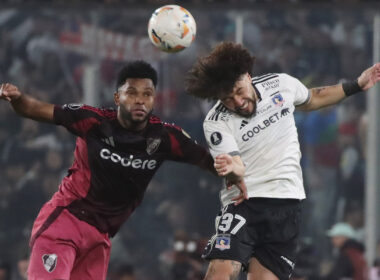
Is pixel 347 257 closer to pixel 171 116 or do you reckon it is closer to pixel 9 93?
pixel 171 116

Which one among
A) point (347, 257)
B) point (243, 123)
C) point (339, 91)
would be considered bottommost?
point (347, 257)

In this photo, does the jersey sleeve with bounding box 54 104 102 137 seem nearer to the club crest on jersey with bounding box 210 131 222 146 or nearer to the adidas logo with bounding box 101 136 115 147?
the adidas logo with bounding box 101 136 115 147

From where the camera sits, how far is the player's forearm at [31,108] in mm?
7027

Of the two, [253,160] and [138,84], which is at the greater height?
[138,84]

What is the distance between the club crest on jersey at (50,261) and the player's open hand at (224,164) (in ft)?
4.51

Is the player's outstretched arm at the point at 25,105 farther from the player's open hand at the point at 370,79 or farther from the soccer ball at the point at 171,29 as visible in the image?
the player's open hand at the point at 370,79

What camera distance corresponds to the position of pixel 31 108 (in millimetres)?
7059

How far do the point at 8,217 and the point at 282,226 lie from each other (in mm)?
6340

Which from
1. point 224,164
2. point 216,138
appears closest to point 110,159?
point 216,138

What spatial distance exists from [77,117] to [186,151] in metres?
0.84

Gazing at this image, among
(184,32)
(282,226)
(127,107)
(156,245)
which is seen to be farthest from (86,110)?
(156,245)

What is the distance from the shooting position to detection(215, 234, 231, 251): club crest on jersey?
7.11 metres

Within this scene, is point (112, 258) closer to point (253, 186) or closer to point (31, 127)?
point (31, 127)

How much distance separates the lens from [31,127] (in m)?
12.9
